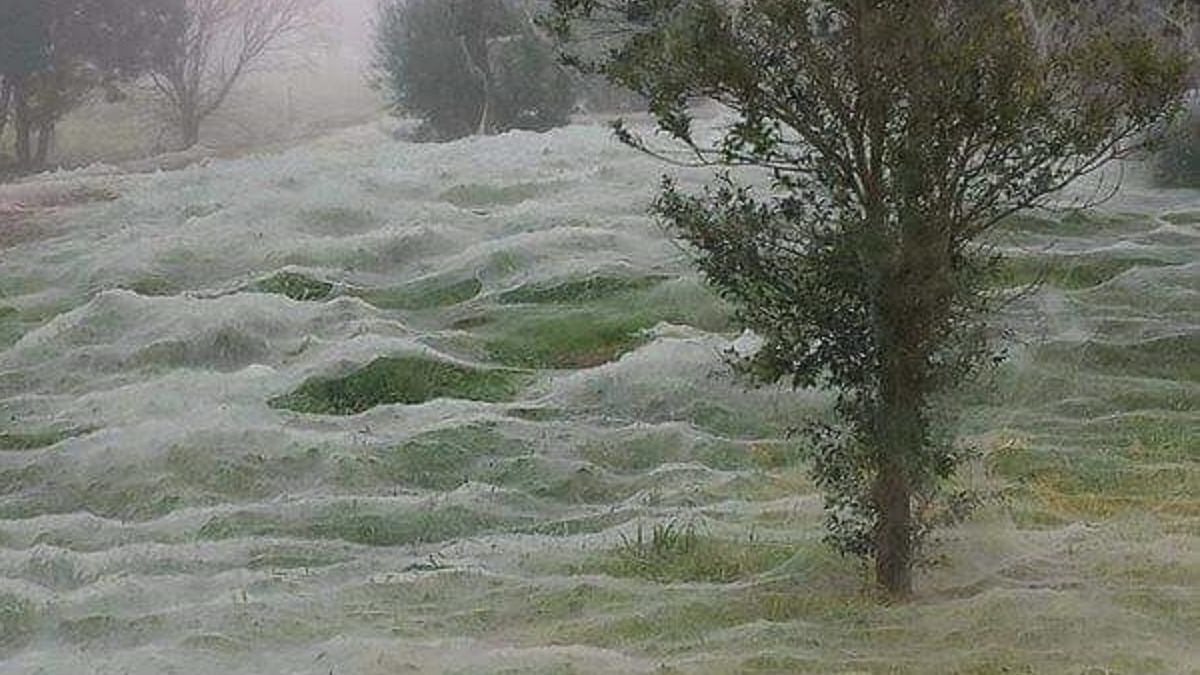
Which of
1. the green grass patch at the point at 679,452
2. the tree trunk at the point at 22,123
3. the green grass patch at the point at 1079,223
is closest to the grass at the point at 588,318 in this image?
the green grass patch at the point at 679,452

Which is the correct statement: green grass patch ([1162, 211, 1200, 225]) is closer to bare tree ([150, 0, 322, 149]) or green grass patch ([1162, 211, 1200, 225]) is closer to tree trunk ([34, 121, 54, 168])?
bare tree ([150, 0, 322, 149])

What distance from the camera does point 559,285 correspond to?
1791cm

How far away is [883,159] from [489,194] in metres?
15.6

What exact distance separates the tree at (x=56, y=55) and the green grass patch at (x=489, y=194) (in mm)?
17431

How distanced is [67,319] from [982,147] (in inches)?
451

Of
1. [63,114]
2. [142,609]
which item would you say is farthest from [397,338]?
[63,114]

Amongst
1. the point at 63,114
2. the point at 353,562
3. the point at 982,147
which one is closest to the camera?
the point at 982,147

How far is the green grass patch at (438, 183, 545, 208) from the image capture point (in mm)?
22891

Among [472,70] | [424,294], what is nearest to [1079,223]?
[424,294]

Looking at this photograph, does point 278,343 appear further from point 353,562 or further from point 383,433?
point 353,562

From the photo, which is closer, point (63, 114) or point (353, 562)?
point (353, 562)

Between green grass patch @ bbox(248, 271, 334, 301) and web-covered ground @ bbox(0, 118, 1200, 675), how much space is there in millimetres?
57

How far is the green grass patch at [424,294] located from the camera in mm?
18047

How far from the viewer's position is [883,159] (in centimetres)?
790
